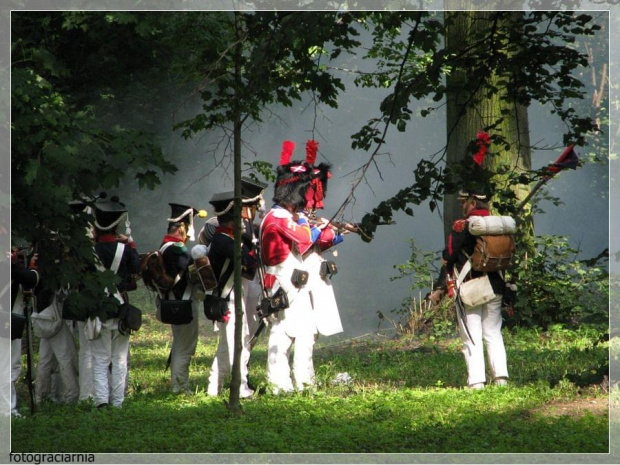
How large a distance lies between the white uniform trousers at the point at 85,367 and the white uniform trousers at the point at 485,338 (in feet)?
11.2

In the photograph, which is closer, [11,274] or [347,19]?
[347,19]

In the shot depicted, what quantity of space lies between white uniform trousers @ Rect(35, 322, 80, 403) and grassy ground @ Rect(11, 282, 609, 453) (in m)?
0.27

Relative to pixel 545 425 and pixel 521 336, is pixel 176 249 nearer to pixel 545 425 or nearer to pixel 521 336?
pixel 545 425

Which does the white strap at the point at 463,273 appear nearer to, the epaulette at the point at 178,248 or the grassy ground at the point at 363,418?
the grassy ground at the point at 363,418

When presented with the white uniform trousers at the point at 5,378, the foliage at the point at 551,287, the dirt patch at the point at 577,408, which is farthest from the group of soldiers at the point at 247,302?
the foliage at the point at 551,287

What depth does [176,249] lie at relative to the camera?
9.30m

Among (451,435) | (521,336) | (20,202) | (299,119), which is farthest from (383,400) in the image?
(299,119)

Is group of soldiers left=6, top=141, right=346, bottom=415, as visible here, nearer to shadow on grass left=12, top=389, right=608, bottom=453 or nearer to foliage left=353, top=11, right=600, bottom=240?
shadow on grass left=12, top=389, right=608, bottom=453

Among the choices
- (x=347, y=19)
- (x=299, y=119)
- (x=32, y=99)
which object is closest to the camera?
(x=32, y=99)

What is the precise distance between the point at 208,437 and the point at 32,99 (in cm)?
278

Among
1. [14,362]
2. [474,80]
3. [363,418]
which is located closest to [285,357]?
[363,418]

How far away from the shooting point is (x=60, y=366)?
31.0ft

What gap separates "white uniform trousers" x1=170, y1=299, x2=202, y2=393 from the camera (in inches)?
380

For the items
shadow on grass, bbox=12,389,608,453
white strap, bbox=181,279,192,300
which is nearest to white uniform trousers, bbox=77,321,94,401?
shadow on grass, bbox=12,389,608,453
